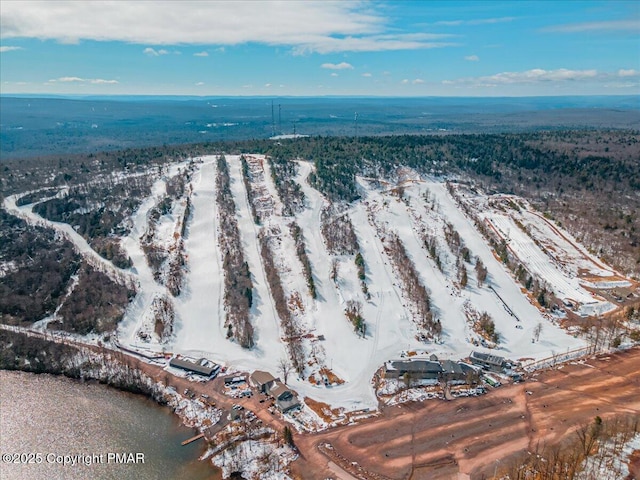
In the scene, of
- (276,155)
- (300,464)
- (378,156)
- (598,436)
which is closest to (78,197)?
(276,155)

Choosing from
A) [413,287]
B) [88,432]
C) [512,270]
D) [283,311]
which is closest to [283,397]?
[283,311]

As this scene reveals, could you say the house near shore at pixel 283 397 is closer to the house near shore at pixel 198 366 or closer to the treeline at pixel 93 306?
the house near shore at pixel 198 366

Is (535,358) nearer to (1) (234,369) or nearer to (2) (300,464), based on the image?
(2) (300,464)

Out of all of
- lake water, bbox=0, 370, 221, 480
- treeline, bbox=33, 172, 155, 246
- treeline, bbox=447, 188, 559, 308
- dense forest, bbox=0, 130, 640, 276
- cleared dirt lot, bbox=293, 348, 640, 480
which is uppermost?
dense forest, bbox=0, 130, 640, 276

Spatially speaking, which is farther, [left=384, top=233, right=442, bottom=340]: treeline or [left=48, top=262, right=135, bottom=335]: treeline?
[left=48, top=262, right=135, bottom=335]: treeline

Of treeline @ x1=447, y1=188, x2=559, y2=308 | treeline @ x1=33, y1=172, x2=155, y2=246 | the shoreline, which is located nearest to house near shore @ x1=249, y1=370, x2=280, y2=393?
the shoreline

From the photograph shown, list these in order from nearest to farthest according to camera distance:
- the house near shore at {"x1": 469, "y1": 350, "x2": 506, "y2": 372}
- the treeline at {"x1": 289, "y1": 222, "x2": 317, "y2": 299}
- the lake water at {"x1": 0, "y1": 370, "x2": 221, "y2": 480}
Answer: the lake water at {"x1": 0, "y1": 370, "x2": 221, "y2": 480} → the house near shore at {"x1": 469, "y1": 350, "x2": 506, "y2": 372} → the treeline at {"x1": 289, "y1": 222, "x2": 317, "y2": 299}

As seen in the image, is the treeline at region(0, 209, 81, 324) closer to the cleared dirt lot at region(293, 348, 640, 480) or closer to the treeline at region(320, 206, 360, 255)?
the treeline at region(320, 206, 360, 255)
